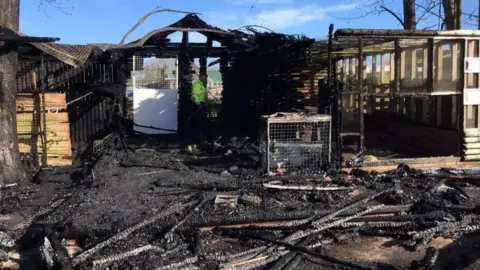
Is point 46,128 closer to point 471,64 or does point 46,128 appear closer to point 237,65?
point 237,65

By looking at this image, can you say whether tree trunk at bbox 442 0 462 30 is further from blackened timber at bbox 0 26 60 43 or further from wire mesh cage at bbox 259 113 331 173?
blackened timber at bbox 0 26 60 43

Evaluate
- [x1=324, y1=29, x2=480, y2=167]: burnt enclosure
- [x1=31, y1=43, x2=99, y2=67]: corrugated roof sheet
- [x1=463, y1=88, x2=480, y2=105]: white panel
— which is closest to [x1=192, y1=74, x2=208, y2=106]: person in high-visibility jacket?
[x1=324, y1=29, x2=480, y2=167]: burnt enclosure

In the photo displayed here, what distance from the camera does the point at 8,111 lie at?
9.38 m

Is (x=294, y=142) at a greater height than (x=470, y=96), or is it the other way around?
(x=470, y=96)

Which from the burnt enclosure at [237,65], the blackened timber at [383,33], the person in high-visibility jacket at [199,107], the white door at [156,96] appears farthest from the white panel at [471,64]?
the white door at [156,96]

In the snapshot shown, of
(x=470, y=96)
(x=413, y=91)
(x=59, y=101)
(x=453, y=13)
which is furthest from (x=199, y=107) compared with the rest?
(x=470, y=96)

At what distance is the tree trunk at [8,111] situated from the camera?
9242 mm

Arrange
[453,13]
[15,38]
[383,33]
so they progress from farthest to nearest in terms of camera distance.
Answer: [453,13]
[383,33]
[15,38]

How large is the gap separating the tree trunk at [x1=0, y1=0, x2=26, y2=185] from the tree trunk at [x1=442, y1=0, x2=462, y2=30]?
1323 cm

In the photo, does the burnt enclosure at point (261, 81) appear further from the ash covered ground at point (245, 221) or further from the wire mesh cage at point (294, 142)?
the ash covered ground at point (245, 221)

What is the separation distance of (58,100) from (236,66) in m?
8.34

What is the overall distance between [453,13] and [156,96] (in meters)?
11.1

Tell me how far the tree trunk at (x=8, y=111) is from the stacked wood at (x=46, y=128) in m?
1.28

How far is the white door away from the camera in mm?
18344
